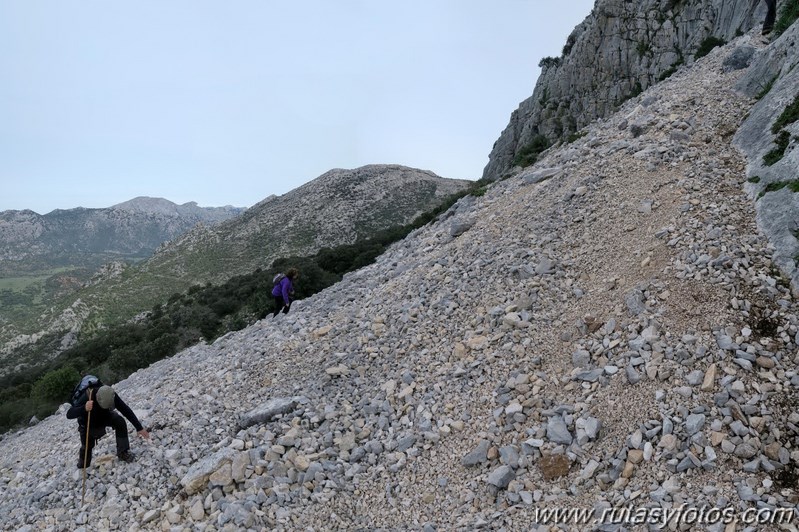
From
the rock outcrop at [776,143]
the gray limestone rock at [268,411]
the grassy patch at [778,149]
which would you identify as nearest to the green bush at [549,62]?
the rock outcrop at [776,143]

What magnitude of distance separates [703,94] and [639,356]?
12094 millimetres

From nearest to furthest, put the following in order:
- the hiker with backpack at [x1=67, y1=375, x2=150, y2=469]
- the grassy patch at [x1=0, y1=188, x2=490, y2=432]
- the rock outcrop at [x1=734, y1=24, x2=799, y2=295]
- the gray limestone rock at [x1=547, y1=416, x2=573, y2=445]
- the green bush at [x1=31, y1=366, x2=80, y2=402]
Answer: the gray limestone rock at [x1=547, y1=416, x2=573, y2=445] → the rock outcrop at [x1=734, y1=24, x2=799, y2=295] → the hiker with backpack at [x1=67, y1=375, x2=150, y2=469] → the green bush at [x1=31, y1=366, x2=80, y2=402] → the grassy patch at [x1=0, y1=188, x2=490, y2=432]

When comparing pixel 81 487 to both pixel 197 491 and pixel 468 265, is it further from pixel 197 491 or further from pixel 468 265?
pixel 468 265

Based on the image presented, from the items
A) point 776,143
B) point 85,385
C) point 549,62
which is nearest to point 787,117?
A: point 776,143

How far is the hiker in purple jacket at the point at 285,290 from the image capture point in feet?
53.2

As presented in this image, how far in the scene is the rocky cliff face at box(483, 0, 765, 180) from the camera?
30969 mm

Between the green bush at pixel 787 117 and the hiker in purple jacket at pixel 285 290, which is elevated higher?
the green bush at pixel 787 117

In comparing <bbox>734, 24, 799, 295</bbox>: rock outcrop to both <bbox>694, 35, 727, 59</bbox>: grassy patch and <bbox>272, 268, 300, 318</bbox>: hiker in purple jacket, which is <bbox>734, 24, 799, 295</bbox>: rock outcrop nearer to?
<bbox>272, 268, 300, 318</bbox>: hiker in purple jacket

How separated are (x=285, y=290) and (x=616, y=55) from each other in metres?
36.4

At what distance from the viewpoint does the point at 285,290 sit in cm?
1617

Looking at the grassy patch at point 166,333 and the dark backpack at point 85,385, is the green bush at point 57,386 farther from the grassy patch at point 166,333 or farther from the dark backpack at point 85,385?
the dark backpack at point 85,385

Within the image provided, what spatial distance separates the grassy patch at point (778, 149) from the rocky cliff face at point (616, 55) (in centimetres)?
1851

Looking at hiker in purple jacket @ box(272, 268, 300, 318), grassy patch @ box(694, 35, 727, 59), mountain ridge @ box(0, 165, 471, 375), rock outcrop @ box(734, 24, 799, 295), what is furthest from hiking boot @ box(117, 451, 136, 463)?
mountain ridge @ box(0, 165, 471, 375)

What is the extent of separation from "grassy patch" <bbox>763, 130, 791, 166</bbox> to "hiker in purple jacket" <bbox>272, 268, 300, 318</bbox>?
13.5m
